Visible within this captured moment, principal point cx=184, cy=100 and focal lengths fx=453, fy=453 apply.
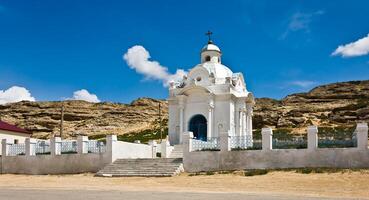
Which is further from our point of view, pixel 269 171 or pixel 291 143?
pixel 291 143

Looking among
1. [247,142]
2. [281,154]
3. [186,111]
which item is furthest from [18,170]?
[281,154]

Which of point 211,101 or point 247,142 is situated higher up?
point 211,101

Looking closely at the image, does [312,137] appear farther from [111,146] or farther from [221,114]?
[221,114]

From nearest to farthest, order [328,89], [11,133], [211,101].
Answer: [211,101] → [11,133] → [328,89]

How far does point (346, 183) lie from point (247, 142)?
701 cm

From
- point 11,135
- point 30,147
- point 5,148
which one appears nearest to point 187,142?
point 30,147

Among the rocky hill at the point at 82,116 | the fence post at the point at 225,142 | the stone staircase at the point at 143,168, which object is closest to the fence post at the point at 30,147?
the stone staircase at the point at 143,168

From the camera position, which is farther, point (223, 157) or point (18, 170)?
point (18, 170)

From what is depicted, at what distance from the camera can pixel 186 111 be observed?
3338cm

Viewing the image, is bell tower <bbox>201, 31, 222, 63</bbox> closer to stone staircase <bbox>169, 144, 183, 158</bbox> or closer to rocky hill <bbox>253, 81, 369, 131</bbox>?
stone staircase <bbox>169, 144, 183, 158</bbox>

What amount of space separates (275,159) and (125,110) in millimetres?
82704

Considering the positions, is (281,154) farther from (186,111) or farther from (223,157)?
(186,111)

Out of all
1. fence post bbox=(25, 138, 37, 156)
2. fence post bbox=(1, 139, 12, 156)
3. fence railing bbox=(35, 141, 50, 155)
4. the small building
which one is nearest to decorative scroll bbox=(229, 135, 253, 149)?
fence railing bbox=(35, 141, 50, 155)

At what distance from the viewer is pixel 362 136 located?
818 inches
